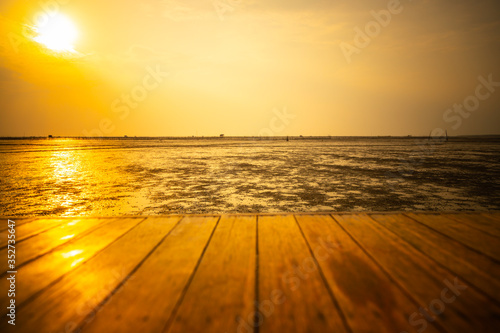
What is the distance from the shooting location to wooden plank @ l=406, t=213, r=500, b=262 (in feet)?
4.90

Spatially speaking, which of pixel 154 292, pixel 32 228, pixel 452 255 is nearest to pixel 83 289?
pixel 154 292

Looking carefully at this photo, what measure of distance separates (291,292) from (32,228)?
7.25 ft

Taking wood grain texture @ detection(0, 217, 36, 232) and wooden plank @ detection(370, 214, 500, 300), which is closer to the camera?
wooden plank @ detection(370, 214, 500, 300)

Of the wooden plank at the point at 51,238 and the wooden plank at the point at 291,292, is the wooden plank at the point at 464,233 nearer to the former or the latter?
the wooden plank at the point at 291,292

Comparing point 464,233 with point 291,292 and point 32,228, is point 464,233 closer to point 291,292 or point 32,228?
point 291,292

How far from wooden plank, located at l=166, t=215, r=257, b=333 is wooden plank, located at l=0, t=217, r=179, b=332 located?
1.31ft

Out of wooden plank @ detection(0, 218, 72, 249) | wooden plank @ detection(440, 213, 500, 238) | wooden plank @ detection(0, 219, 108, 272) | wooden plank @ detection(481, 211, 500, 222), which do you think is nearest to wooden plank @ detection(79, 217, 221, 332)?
wooden plank @ detection(0, 219, 108, 272)

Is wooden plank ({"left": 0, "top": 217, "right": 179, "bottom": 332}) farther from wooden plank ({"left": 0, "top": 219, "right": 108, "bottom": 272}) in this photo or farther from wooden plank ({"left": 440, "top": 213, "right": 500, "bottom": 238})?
wooden plank ({"left": 440, "top": 213, "right": 500, "bottom": 238})

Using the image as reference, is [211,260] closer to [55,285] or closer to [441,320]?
[55,285]

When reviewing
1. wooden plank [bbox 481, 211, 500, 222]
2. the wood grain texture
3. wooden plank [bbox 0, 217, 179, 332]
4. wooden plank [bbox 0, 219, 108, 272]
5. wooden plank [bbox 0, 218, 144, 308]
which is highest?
wooden plank [bbox 481, 211, 500, 222]

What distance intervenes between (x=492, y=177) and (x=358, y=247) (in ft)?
26.2

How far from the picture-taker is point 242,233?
1757mm

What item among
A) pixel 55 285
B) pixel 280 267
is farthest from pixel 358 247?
pixel 55 285

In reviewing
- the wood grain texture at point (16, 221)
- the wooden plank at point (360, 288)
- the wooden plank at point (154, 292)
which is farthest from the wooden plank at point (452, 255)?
the wood grain texture at point (16, 221)
